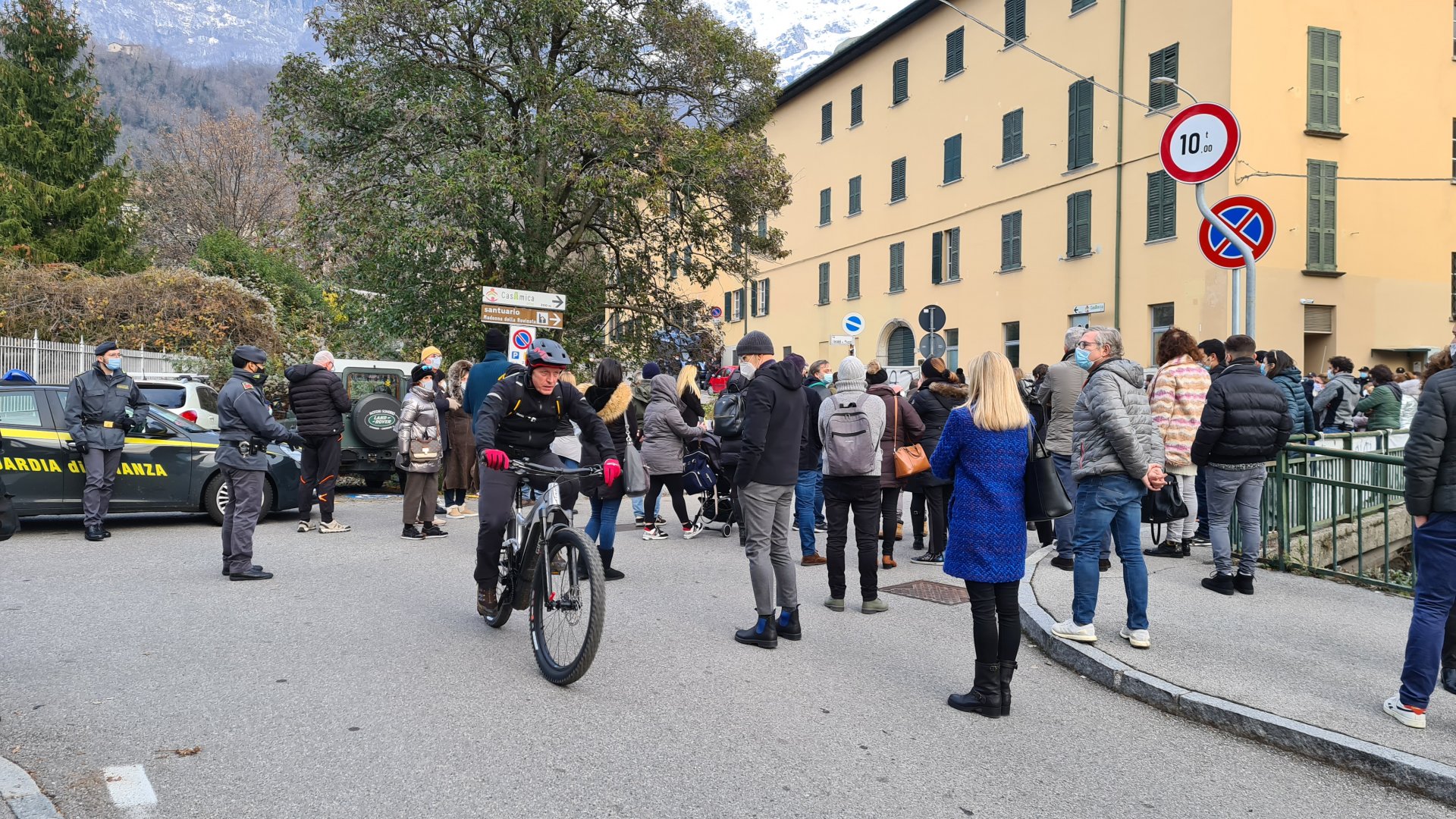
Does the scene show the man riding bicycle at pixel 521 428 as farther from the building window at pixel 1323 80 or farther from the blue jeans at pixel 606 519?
the building window at pixel 1323 80

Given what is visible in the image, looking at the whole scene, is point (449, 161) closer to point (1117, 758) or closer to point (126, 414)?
point (126, 414)

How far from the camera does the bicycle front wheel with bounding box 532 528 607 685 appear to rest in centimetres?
494

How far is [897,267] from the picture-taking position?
35062 millimetres

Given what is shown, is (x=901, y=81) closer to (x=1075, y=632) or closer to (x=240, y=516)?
(x=240, y=516)

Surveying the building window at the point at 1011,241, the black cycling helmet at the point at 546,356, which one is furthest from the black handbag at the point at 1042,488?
the building window at the point at 1011,241

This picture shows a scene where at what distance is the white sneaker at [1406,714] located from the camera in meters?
4.54

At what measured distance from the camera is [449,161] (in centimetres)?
1683

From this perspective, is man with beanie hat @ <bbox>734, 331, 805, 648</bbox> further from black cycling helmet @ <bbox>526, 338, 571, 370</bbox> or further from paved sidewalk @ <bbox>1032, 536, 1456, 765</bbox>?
paved sidewalk @ <bbox>1032, 536, 1456, 765</bbox>

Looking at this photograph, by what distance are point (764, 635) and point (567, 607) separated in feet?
4.85

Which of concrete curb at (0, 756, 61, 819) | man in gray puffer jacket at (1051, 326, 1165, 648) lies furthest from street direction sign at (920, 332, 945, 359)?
concrete curb at (0, 756, 61, 819)

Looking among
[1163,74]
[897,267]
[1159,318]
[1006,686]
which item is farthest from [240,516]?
[897,267]

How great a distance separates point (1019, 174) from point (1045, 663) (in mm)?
25030

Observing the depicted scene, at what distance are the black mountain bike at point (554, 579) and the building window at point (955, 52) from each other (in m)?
28.8

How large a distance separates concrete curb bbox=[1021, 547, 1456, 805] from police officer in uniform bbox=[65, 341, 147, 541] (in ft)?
29.2
